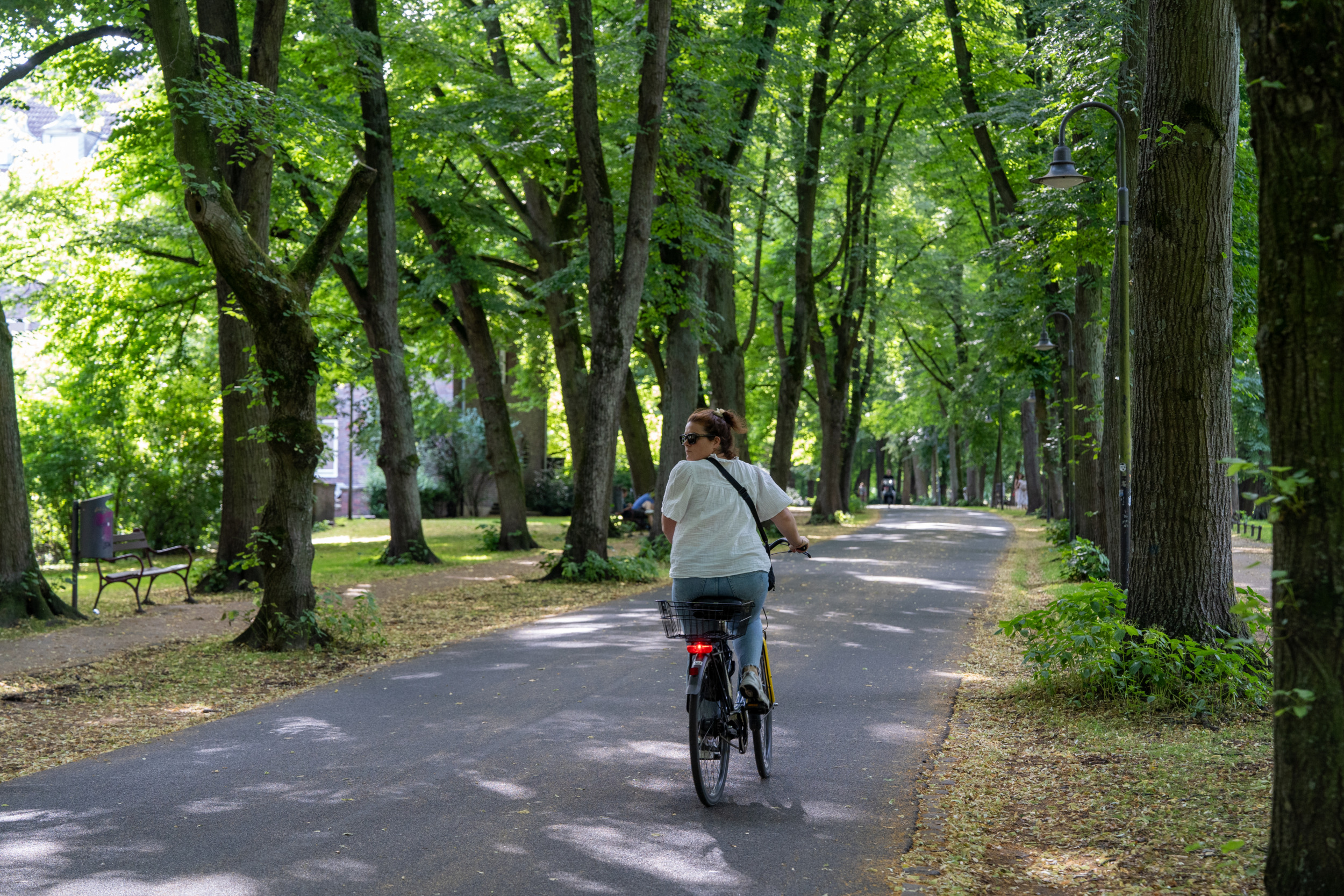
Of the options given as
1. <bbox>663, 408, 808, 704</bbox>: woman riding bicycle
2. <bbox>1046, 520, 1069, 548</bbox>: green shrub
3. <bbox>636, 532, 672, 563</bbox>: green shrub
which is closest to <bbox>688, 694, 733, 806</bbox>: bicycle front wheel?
<bbox>663, 408, 808, 704</bbox>: woman riding bicycle

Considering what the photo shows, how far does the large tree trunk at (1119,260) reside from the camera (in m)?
11.6

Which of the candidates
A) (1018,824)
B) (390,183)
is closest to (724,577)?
(1018,824)

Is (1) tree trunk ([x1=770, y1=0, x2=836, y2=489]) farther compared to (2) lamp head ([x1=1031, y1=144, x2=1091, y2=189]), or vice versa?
(1) tree trunk ([x1=770, y1=0, x2=836, y2=489])

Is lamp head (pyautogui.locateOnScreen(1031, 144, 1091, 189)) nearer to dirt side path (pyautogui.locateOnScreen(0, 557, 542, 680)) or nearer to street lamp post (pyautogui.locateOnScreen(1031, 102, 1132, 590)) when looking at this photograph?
street lamp post (pyautogui.locateOnScreen(1031, 102, 1132, 590))

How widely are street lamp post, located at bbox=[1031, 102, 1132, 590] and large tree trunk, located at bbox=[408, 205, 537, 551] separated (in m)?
14.7

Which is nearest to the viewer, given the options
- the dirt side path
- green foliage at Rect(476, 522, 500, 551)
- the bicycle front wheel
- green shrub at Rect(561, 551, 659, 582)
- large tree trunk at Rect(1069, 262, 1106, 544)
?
the bicycle front wheel

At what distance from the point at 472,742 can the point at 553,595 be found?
359 inches

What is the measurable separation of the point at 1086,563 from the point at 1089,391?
8.80 feet

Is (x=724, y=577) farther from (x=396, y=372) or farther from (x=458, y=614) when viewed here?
(x=396, y=372)

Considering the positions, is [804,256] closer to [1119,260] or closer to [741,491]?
[1119,260]

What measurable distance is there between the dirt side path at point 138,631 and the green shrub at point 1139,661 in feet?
26.6

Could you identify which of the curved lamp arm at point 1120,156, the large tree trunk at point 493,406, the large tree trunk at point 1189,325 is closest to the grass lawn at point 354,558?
the large tree trunk at point 493,406

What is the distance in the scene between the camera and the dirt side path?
416 inches

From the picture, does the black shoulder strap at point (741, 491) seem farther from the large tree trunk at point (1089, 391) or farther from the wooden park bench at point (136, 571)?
the wooden park bench at point (136, 571)
